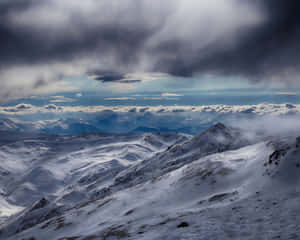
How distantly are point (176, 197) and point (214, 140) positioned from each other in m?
137

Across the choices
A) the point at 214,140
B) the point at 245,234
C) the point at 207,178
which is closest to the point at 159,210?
the point at 207,178

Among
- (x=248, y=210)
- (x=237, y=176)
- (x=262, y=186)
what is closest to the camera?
(x=248, y=210)

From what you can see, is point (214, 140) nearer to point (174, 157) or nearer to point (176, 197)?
point (174, 157)

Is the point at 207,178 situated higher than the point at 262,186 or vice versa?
the point at 262,186

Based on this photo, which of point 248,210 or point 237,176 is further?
point 237,176

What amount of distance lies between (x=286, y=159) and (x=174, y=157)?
134911mm

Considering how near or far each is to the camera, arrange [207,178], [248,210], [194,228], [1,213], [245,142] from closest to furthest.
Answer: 1. [194,228]
2. [248,210]
3. [207,178]
4. [245,142]
5. [1,213]

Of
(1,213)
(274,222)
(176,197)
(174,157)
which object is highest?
(274,222)

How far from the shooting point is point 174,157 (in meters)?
165

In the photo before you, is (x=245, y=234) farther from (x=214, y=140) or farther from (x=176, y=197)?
(x=214, y=140)

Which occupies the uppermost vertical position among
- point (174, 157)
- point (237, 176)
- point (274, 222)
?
point (274, 222)

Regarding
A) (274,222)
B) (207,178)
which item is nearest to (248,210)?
(274,222)

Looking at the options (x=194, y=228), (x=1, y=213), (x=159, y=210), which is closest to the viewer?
(x=194, y=228)

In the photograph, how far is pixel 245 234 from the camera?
58.7 ft
